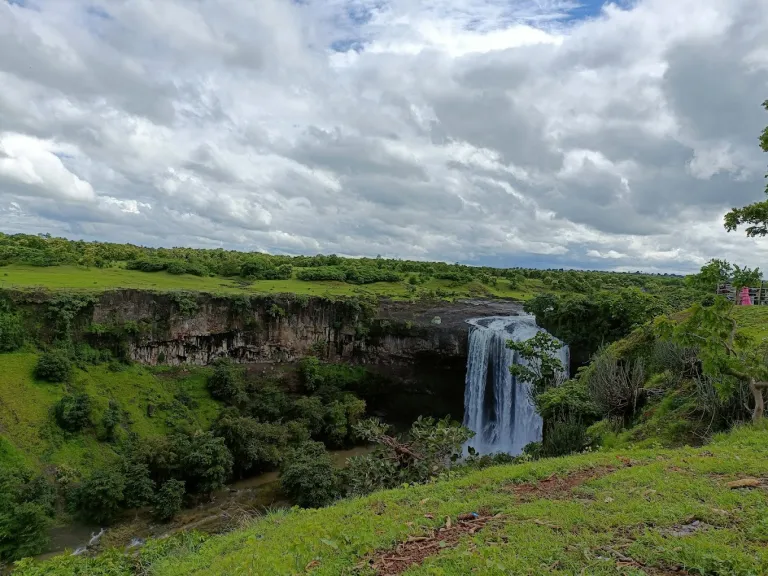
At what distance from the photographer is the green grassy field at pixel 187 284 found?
3082 centimetres

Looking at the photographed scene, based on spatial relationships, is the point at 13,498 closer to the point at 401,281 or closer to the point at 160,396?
the point at 160,396

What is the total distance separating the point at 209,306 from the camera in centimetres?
3356

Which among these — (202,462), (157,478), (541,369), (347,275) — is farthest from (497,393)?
(347,275)

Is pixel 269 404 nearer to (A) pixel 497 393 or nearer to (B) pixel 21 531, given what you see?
(A) pixel 497 393

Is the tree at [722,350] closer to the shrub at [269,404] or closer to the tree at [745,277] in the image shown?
the tree at [745,277]

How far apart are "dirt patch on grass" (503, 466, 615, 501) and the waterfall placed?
741 inches

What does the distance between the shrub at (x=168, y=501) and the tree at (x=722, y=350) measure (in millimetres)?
19948

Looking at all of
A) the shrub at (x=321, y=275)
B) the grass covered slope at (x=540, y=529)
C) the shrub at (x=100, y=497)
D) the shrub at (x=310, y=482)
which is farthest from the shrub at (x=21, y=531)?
the shrub at (x=321, y=275)

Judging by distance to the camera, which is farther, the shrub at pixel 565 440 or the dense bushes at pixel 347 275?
the dense bushes at pixel 347 275

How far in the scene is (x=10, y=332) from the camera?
85.9ft

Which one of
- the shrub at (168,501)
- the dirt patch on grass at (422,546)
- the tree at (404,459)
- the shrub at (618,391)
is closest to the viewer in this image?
the dirt patch on grass at (422,546)

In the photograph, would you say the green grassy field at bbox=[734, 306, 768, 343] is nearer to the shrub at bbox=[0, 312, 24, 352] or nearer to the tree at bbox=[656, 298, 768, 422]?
the tree at bbox=[656, 298, 768, 422]

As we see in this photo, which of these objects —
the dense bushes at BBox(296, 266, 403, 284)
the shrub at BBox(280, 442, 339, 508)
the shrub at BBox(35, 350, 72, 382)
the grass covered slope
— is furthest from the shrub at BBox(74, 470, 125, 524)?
the dense bushes at BBox(296, 266, 403, 284)

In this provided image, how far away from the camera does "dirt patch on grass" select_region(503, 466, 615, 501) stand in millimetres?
7062
